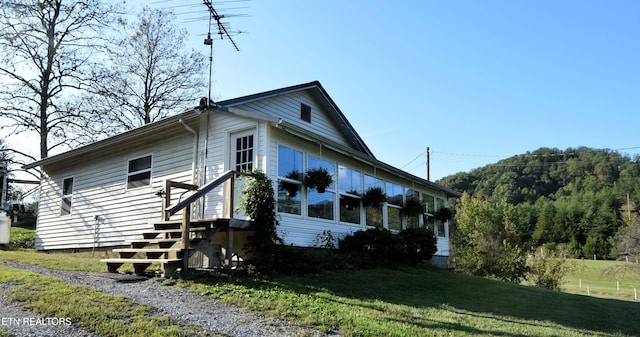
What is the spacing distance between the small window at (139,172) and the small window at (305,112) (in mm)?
4508

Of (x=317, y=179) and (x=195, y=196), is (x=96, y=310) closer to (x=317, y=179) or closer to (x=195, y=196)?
(x=195, y=196)

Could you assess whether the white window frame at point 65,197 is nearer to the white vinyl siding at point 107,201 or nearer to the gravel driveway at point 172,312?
the white vinyl siding at point 107,201

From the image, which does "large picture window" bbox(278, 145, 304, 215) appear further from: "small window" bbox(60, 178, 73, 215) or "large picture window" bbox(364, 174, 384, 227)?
"small window" bbox(60, 178, 73, 215)

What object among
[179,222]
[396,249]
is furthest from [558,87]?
[179,222]

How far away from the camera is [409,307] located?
7.04 meters

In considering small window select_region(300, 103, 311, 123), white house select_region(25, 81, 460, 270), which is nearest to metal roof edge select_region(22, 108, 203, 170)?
white house select_region(25, 81, 460, 270)

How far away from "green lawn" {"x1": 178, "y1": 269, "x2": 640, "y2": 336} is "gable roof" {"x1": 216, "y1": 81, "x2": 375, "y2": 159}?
199 inches

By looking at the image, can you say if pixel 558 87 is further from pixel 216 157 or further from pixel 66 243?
pixel 66 243

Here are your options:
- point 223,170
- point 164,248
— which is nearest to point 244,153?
point 223,170

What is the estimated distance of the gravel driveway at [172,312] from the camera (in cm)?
475

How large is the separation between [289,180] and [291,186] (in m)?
0.17

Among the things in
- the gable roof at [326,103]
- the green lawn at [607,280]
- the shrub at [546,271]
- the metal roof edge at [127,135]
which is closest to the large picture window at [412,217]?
the gable roof at [326,103]

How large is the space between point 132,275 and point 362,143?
954cm

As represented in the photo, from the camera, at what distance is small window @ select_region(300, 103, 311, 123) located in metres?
13.9
